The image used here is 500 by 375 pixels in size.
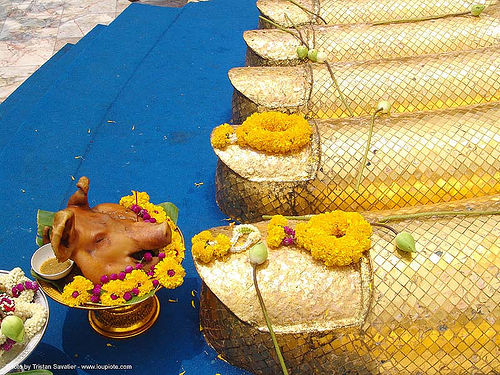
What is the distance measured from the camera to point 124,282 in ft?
5.47

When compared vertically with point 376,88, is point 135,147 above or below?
below

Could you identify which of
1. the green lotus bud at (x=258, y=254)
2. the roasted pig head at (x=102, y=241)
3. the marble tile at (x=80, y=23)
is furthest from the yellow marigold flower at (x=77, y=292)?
the marble tile at (x=80, y=23)

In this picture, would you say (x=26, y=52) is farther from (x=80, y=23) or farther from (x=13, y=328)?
(x=13, y=328)

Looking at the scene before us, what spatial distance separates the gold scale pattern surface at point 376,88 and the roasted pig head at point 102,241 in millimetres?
999

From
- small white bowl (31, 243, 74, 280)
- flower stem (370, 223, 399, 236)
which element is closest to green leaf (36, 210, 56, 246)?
small white bowl (31, 243, 74, 280)

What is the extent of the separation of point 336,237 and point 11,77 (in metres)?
3.84

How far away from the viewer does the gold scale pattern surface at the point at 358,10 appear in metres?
3.20

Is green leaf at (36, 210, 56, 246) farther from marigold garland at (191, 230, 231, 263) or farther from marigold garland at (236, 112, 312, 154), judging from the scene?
marigold garland at (236, 112, 312, 154)

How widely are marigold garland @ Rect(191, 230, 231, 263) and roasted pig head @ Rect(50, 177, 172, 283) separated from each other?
0.37ft

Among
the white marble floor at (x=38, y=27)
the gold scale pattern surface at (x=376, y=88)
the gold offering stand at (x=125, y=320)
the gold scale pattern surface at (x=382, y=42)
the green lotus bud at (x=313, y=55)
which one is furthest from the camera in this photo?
the white marble floor at (x=38, y=27)

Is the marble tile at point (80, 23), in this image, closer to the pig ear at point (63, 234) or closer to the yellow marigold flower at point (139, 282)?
the pig ear at point (63, 234)

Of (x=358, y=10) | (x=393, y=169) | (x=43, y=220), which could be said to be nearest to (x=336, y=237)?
(x=393, y=169)

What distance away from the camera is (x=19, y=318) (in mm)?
1594

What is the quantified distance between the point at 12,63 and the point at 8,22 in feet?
3.26
